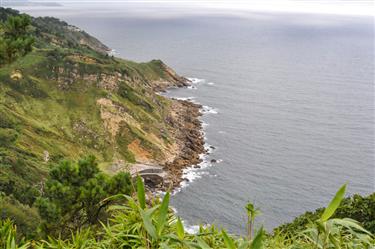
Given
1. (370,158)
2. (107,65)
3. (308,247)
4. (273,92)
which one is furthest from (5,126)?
(273,92)

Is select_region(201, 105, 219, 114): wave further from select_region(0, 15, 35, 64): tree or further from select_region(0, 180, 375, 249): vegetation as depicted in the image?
select_region(0, 180, 375, 249): vegetation

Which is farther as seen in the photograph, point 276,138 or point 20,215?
point 276,138

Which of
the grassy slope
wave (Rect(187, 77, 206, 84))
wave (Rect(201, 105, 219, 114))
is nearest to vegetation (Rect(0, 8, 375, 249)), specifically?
the grassy slope

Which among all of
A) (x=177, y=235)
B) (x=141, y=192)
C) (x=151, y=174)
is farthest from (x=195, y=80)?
(x=141, y=192)

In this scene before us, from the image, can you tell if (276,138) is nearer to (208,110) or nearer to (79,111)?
(208,110)

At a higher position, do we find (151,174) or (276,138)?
(276,138)

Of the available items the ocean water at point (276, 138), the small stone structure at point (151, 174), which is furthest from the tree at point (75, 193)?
the small stone structure at point (151, 174)

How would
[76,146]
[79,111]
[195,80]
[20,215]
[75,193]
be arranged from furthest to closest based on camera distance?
[195,80]
[79,111]
[76,146]
[20,215]
[75,193]
